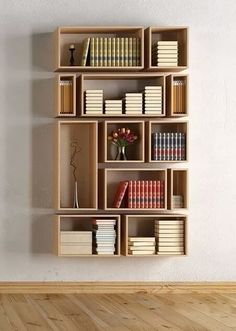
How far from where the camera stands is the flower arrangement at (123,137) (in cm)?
670

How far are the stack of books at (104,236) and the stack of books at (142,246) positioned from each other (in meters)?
0.15

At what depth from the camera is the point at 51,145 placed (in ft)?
22.6

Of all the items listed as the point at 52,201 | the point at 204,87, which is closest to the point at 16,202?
Answer: the point at 52,201

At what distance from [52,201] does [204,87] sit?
150 centimetres

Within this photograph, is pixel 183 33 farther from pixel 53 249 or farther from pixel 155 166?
pixel 53 249

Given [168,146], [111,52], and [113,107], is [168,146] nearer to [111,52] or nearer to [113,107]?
[113,107]

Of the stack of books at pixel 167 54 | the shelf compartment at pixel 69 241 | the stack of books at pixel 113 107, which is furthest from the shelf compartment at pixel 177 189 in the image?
the stack of books at pixel 167 54

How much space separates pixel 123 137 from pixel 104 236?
30.4 inches

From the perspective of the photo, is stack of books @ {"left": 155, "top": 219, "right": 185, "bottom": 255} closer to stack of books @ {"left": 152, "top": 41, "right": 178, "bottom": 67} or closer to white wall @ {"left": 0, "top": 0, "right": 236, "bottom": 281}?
white wall @ {"left": 0, "top": 0, "right": 236, "bottom": 281}

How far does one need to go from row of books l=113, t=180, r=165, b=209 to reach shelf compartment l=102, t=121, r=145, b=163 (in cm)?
19

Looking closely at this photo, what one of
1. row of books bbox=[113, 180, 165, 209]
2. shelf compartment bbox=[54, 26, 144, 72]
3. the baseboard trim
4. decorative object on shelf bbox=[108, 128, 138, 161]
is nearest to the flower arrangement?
decorative object on shelf bbox=[108, 128, 138, 161]

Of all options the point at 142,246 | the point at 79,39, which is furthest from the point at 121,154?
the point at 79,39

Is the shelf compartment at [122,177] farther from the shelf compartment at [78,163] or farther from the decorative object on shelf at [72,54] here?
the decorative object on shelf at [72,54]

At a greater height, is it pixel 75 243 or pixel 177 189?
pixel 177 189
